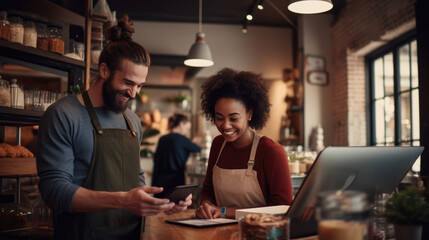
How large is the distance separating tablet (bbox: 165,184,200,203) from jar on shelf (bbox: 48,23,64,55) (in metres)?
1.68

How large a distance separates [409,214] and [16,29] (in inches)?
93.0

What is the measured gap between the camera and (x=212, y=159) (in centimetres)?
245

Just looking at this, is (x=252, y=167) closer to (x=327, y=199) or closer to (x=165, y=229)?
(x=165, y=229)

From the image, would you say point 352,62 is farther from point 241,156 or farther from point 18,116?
point 18,116

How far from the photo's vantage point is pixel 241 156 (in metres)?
2.29

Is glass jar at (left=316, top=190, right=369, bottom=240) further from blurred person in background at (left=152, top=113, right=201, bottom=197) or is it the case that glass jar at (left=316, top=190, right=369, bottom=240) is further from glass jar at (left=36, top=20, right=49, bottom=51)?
blurred person in background at (left=152, top=113, right=201, bottom=197)

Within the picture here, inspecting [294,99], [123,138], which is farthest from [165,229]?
[294,99]

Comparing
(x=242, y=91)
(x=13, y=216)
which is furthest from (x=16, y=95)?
(x=242, y=91)

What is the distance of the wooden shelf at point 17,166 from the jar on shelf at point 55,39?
74 centimetres

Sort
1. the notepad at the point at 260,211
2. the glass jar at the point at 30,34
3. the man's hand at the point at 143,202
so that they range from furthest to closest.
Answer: the glass jar at the point at 30,34
the notepad at the point at 260,211
the man's hand at the point at 143,202

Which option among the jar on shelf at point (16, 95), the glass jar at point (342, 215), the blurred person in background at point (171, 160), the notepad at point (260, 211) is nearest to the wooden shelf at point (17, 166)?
the jar on shelf at point (16, 95)

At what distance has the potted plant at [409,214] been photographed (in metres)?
1.24

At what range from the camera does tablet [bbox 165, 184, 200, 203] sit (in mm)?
1545

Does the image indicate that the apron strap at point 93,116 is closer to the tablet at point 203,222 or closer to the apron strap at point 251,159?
the tablet at point 203,222
